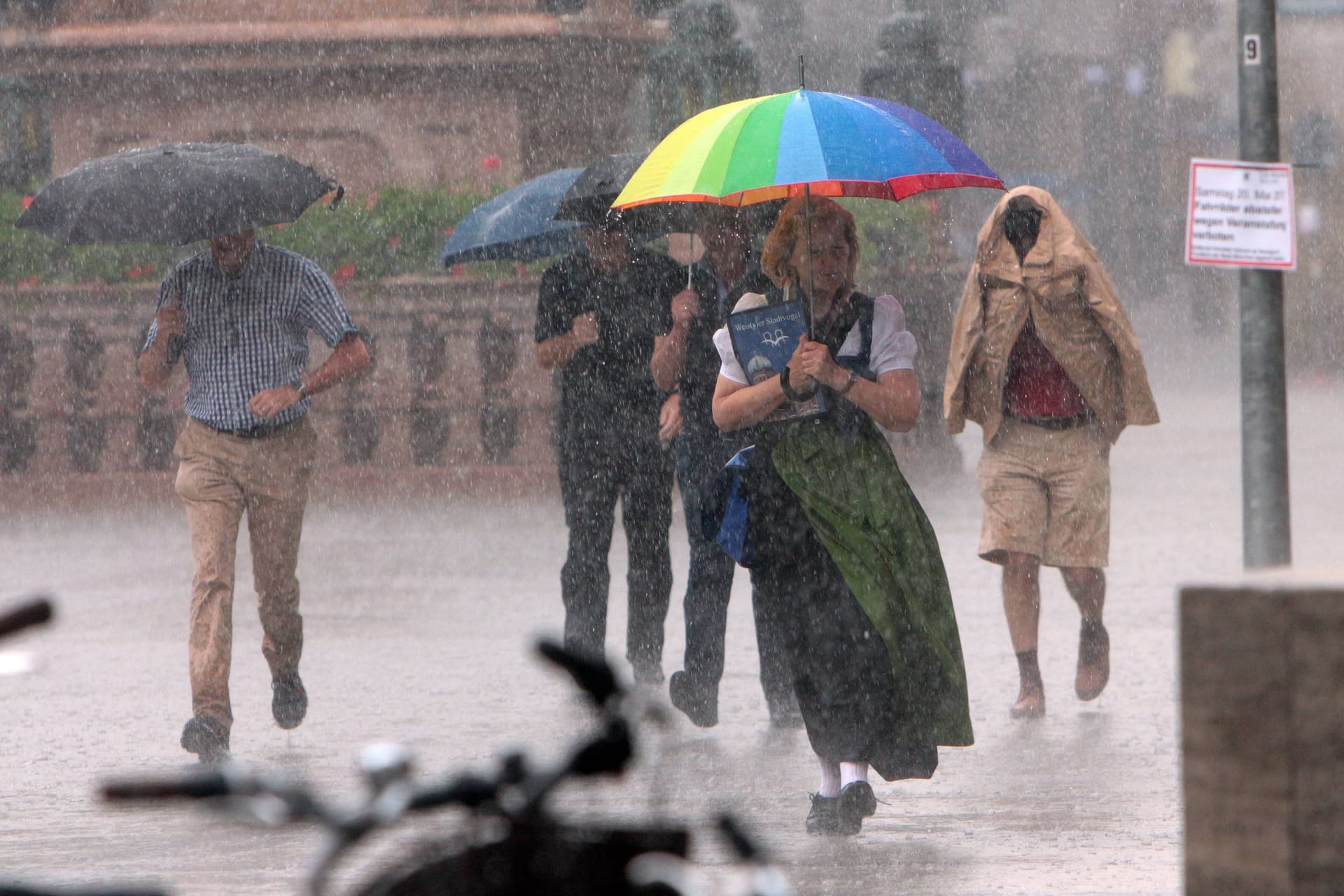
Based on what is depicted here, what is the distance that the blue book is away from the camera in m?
5.95

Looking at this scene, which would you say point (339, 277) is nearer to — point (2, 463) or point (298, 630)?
point (2, 463)

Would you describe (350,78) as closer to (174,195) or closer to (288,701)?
(174,195)

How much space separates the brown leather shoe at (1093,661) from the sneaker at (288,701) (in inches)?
101

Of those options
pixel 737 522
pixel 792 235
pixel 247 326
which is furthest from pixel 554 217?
pixel 737 522

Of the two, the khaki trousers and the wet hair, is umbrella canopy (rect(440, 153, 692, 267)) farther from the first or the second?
the khaki trousers

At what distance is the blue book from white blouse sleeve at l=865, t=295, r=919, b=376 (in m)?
0.19

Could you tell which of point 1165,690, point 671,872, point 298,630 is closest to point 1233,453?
point 1165,690

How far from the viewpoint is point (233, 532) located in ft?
23.4

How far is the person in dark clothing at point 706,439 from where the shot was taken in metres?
7.32

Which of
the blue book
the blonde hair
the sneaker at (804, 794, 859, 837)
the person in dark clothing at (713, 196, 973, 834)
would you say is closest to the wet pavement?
the sneaker at (804, 794, 859, 837)

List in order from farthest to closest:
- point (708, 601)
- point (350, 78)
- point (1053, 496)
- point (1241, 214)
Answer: point (350, 78), point (1241, 214), point (1053, 496), point (708, 601)

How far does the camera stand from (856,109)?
630 cm

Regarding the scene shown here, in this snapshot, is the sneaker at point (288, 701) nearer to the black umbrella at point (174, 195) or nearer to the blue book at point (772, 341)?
the black umbrella at point (174, 195)

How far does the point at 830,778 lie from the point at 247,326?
2.46m
